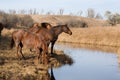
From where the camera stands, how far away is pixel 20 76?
14.7 m

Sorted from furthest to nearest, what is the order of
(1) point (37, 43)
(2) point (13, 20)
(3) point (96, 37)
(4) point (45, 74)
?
(2) point (13, 20) → (3) point (96, 37) → (1) point (37, 43) → (4) point (45, 74)

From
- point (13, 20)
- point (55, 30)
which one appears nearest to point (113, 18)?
point (13, 20)

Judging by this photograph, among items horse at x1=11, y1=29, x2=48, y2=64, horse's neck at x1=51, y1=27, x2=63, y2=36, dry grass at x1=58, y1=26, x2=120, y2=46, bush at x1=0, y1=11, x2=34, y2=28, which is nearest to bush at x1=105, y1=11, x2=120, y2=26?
bush at x1=0, y1=11, x2=34, y2=28

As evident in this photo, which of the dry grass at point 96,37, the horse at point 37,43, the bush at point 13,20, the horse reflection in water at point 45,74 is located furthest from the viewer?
the bush at point 13,20

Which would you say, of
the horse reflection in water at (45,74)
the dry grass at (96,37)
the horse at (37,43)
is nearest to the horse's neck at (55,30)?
the horse at (37,43)

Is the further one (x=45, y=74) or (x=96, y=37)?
(x=96, y=37)

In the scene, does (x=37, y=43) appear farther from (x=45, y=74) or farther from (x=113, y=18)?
(x=113, y=18)

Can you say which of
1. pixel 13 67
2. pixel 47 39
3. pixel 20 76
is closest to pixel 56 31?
pixel 47 39

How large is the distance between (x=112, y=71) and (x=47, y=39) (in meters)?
4.48

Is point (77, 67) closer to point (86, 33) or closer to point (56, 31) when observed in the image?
point (56, 31)

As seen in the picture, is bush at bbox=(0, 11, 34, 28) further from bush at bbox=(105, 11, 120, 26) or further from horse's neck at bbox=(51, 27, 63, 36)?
horse's neck at bbox=(51, 27, 63, 36)

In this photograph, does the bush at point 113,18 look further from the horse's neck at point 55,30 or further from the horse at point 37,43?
the horse at point 37,43

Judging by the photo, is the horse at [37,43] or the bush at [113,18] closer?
the horse at [37,43]

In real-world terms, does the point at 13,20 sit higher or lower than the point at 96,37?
higher
